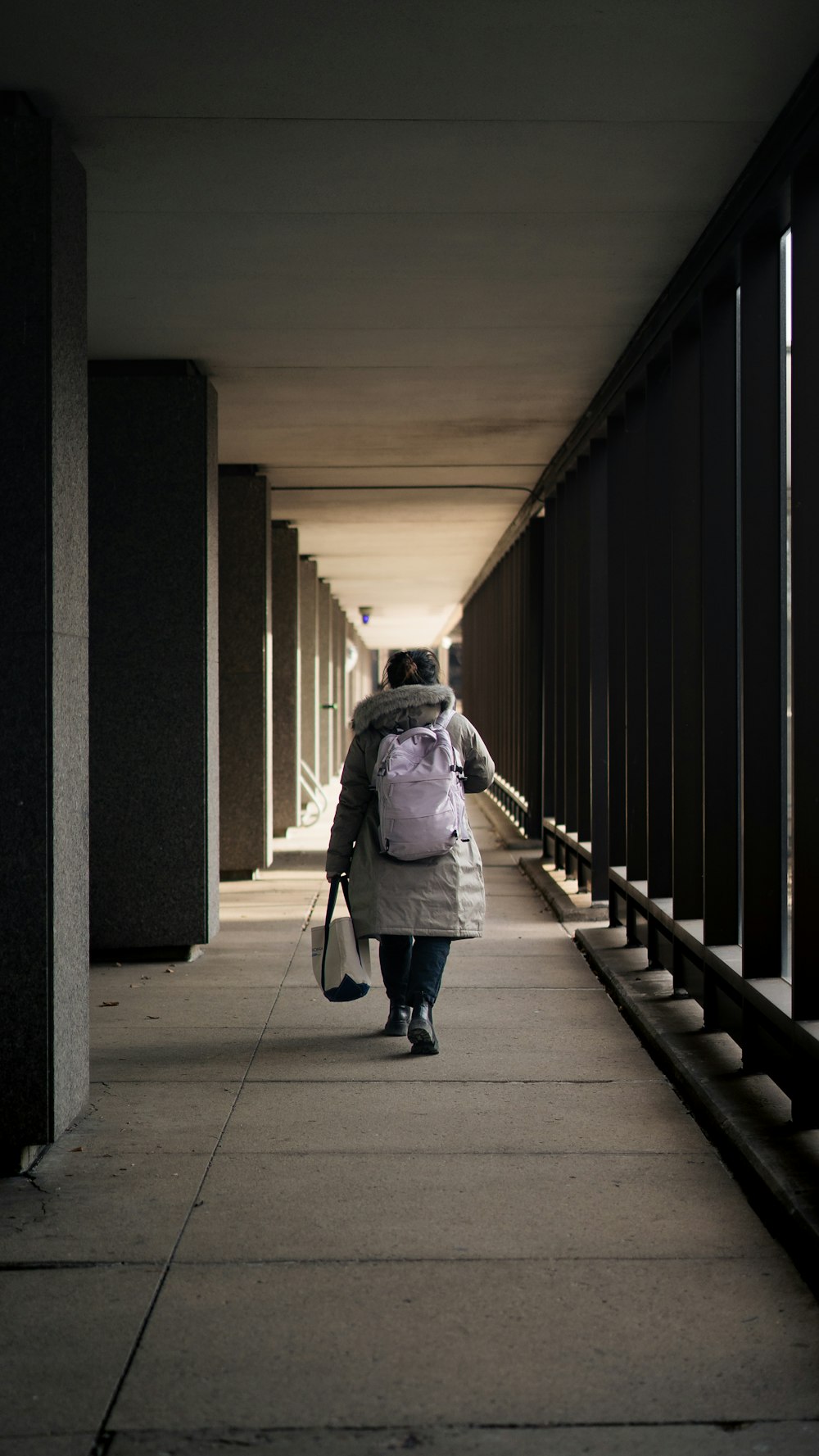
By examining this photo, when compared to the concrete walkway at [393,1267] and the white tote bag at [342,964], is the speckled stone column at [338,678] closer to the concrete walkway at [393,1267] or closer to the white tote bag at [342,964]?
the white tote bag at [342,964]

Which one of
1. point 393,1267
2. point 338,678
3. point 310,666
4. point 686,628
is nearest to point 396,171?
point 686,628

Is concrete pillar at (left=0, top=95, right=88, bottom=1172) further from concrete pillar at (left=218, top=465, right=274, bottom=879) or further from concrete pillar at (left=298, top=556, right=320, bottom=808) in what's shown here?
concrete pillar at (left=298, top=556, right=320, bottom=808)

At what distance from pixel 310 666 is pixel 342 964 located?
13.1m

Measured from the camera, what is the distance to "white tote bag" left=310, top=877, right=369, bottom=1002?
569 centimetres

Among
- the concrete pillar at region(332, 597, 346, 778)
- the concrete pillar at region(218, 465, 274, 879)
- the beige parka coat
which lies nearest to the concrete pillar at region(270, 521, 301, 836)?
the concrete pillar at region(218, 465, 274, 879)

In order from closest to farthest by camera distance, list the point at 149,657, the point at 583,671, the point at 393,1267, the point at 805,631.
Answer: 1. the point at 393,1267
2. the point at 805,631
3. the point at 149,657
4. the point at 583,671

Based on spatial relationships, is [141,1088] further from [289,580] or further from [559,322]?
[289,580]

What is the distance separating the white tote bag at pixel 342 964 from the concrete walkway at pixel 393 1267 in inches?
10.0

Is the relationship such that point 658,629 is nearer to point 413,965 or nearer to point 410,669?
point 410,669

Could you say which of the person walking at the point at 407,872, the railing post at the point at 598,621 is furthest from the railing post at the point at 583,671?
the person walking at the point at 407,872

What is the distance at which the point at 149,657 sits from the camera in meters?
8.04

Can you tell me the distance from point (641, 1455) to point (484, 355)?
20.3 ft

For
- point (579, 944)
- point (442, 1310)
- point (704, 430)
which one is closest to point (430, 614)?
point (579, 944)

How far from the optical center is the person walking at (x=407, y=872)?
18.9 ft
